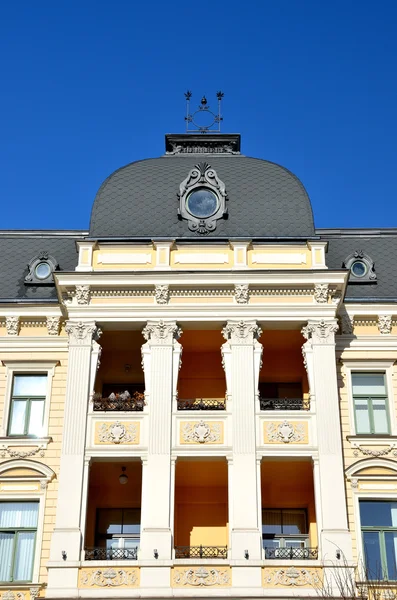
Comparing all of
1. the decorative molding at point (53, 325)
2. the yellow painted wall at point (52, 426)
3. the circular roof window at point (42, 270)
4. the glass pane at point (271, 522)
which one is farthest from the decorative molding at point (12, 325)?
the glass pane at point (271, 522)

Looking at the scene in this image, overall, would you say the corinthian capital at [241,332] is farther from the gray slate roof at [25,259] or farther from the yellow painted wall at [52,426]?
the gray slate roof at [25,259]

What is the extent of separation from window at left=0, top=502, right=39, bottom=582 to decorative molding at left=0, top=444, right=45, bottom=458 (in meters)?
1.28

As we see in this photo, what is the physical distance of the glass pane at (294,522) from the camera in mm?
27047

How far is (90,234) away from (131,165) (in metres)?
3.46

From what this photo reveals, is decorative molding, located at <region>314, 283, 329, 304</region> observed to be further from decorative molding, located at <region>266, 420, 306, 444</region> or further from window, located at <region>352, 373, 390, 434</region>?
decorative molding, located at <region>266, 420, 306, 444</region>

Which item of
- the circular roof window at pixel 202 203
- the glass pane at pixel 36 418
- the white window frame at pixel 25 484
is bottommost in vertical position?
the white window frame at pixel 25 484

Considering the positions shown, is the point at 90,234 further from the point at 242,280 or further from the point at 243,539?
the point at 243,539

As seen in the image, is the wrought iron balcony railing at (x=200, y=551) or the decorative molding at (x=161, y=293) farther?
the decorative molding at (x=161, y=293)

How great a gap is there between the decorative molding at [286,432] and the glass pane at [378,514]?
A: 2480 mm

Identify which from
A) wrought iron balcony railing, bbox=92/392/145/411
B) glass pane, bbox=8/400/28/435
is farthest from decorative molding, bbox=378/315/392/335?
glass pane, bbox=8/400/28/435

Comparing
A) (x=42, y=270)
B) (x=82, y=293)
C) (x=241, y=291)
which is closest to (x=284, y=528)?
(x=241, y=291)

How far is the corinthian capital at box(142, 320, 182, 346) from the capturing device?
88.3 feet

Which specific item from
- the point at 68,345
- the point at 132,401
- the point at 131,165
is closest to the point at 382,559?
the point at 132,401

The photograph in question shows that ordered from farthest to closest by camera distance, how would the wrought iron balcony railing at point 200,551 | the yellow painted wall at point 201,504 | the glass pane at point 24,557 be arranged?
the yellow painted wall at point 201,504 < the glass pane at point 24,557 < the wrought iron balcony railing at point 200,551
